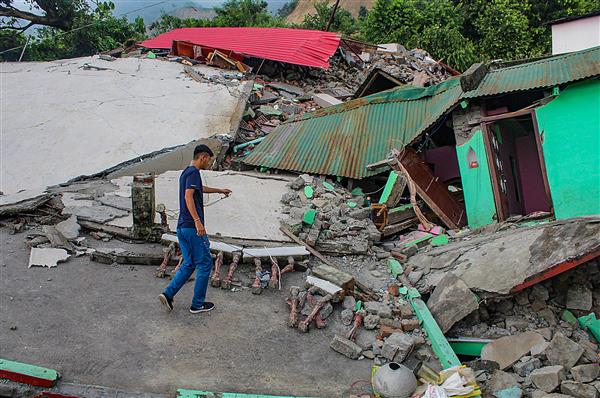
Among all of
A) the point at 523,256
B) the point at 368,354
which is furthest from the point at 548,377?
the point at 368,354

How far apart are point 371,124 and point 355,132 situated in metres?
0.34

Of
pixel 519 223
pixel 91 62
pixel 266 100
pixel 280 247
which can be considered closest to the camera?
pixel 280 247

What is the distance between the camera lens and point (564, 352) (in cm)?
434

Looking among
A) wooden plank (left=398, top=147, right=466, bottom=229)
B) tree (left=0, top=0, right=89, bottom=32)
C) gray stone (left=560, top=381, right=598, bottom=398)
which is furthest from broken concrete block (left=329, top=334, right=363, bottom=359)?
tree (left=0, top=0, right=89, bottom=32)

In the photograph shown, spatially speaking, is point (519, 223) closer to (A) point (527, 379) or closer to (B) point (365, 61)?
(A) point (527, 379)

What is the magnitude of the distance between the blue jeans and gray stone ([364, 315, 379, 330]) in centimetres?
166

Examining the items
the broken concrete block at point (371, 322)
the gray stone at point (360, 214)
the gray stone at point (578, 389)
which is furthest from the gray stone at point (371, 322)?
the gray stone at point (360, 214)

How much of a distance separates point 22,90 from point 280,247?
9.57 m

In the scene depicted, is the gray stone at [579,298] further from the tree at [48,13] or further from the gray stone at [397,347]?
the tree at [48,13]

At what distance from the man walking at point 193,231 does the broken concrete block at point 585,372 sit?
3.38m

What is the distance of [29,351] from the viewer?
165 inches

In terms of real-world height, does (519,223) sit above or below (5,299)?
below

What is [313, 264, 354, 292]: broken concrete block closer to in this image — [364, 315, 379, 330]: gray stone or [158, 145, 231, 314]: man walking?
[364, 315, 379, 330]: gray stone

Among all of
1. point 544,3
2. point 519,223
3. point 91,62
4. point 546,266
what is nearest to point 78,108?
point 91,62
